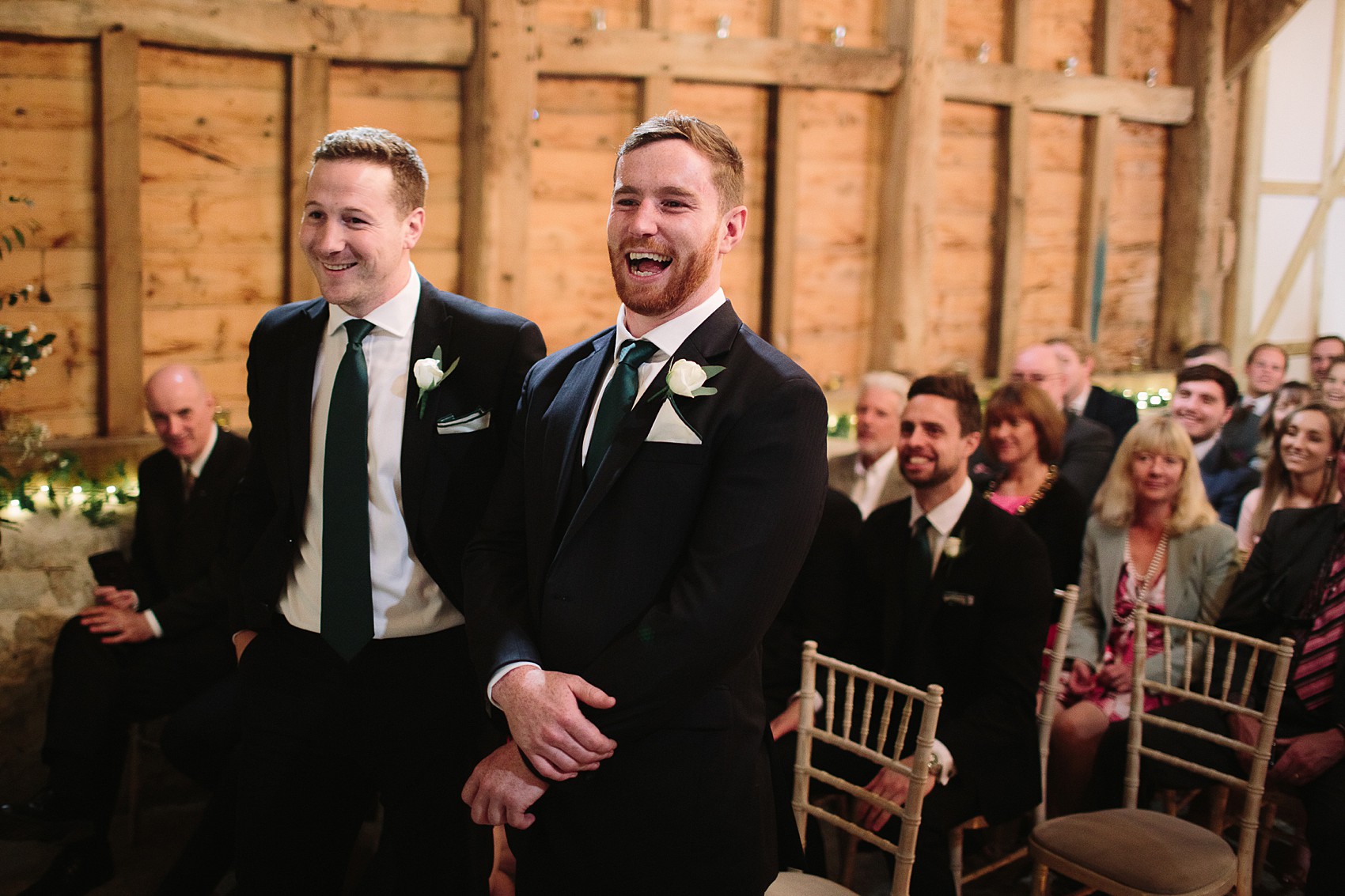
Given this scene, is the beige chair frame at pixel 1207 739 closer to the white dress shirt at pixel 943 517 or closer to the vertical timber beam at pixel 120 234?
the white dress shirt at pixel 943 517

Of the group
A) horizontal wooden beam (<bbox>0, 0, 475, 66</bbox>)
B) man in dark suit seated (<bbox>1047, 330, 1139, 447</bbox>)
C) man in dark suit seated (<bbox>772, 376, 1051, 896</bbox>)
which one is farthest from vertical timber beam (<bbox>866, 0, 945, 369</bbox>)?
man in dark suit seated (<bbox>772, 376, 1051, 896</bbox>)

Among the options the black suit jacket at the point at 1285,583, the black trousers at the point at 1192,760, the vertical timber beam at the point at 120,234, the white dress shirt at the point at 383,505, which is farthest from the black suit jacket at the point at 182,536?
the black suit jacket at the point at 1285,583

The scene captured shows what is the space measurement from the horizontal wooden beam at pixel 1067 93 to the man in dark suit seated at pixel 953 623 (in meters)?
3.33

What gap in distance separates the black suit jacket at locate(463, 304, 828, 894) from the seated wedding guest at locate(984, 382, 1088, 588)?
2.68 metres

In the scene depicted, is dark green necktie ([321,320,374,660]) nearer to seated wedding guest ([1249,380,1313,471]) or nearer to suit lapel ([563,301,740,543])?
suit lapel ([563,301,740,543])

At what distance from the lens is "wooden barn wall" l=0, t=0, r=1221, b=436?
4.67 metres

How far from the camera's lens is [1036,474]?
4.45 metres

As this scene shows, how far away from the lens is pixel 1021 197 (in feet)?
21.9

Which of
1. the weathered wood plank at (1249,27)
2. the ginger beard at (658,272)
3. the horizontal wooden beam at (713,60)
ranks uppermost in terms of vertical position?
the weathered wood plank at (1249,27)

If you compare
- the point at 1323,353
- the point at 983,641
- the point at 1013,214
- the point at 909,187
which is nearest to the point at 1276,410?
the point at 1323,353

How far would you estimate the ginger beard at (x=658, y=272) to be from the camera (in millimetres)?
1846

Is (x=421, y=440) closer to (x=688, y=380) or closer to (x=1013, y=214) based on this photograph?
(x=688, y=380)

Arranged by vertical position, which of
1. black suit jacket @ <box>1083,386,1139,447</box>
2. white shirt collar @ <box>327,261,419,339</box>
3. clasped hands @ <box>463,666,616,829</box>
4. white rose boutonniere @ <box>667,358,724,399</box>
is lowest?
clasped hands @ <box>463,666,616,829</box>

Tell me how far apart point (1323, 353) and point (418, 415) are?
578 centimetres
